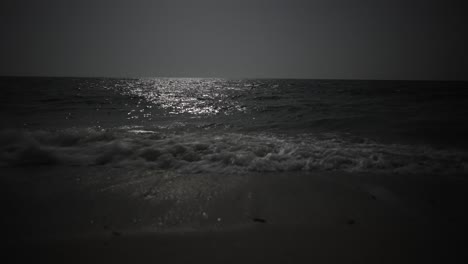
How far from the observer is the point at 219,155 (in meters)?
4.76

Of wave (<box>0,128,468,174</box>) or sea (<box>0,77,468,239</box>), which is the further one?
wave (<box>0,128,468,174</box>)

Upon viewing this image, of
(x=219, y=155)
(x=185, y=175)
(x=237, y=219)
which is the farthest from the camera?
(x=219, y=155)

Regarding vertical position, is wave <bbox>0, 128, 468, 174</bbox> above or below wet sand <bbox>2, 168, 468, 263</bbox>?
above

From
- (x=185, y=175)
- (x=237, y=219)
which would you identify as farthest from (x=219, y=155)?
(x=237, y=219)

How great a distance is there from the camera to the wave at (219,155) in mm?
4316

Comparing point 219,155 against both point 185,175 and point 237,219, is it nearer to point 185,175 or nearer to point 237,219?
point 185,175

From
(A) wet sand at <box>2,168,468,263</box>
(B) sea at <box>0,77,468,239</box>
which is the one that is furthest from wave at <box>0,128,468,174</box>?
(A) wet sand at <box>2,168,468,263</box>

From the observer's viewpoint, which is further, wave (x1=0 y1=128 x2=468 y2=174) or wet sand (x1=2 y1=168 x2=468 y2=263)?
wave (x1=0 y1=128 x2=468 y2=174)

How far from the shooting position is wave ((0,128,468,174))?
14.2 ft

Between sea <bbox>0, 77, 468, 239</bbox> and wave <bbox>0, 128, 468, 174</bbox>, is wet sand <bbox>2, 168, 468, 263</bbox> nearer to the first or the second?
sea <bbox>0, 77, 468, 239</bbox>

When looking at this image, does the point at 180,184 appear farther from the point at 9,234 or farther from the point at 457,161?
the point at 457,161

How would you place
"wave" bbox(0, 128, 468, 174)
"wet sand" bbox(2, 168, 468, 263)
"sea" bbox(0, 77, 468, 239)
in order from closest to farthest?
"wet sand" bbox(2, 168, 468, 263) → "sea" bbox(0, 77, 468, 239) → "wave" bbox(0, 128, 468, 174)

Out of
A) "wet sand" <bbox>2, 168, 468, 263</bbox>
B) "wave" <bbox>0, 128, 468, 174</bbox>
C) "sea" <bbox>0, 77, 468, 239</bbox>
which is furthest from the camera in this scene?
"wave" <bbox>0, 128, 468, 174</bbox>

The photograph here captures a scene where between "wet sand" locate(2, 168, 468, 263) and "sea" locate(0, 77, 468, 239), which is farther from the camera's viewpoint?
"sea" locate(0, 77, 468, 239)
